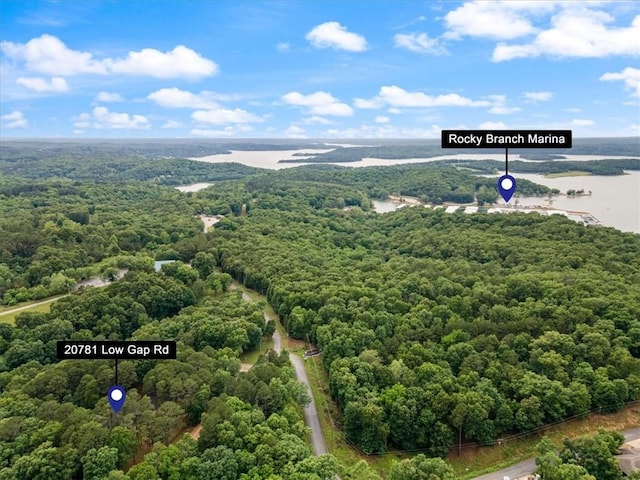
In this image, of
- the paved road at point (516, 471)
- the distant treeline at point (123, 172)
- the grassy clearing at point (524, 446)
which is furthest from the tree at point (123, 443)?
the distant treeline at point (123, 172)

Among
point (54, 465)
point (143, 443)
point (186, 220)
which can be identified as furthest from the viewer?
point (186, 220)

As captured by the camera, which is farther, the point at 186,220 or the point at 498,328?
the point at 186,220

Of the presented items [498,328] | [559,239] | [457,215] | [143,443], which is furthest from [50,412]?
[457,215]

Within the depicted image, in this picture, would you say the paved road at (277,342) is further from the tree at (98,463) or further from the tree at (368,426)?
the tree at (98,463)

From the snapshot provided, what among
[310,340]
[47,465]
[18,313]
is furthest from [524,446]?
[18,313]

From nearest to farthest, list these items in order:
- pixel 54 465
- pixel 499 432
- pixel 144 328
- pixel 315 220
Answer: pixel 54 465 < pixel 499 432 < pixel 144 328 < pixel 315 220

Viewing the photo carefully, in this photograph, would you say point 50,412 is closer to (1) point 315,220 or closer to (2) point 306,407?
(2) point 306,407

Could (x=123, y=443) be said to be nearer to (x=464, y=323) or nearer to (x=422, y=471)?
(x=422, y=471)
